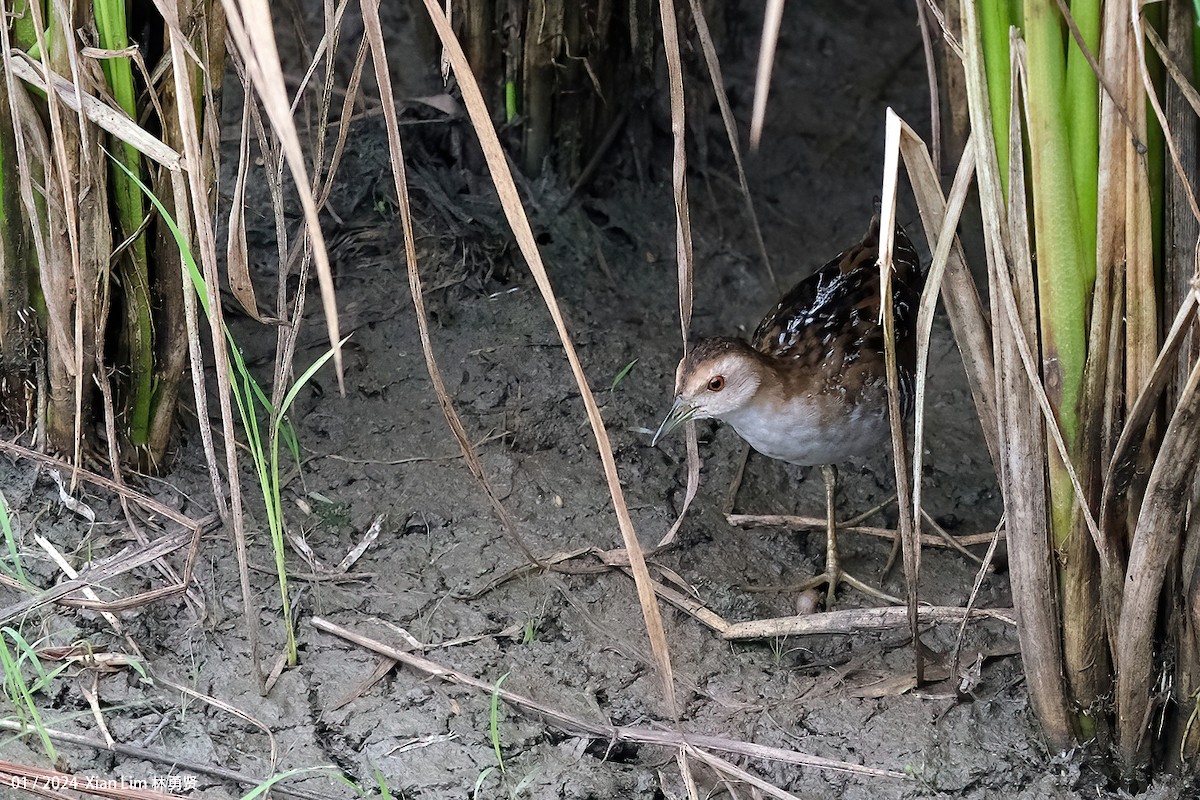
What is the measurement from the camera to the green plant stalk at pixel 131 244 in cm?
257

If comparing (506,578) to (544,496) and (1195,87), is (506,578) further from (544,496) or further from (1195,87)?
(1195,87)

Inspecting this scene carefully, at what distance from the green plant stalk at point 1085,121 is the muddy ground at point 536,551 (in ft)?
3.99

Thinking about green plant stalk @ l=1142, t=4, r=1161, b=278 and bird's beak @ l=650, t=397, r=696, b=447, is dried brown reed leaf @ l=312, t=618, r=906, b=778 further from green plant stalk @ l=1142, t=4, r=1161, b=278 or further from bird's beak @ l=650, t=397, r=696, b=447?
green plant stalk @ l=1142, t=4, r=1161, b=278

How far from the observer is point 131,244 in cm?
285

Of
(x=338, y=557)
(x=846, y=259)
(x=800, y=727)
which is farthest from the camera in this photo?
(x=846, y=259)

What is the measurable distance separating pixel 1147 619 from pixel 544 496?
169 centimetres

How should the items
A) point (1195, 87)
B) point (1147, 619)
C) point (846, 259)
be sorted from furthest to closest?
1. point (846, 259)
2. point (1147, 619)
3. point (1195, 87)

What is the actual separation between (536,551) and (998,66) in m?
1.80

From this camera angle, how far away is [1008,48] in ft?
6.82

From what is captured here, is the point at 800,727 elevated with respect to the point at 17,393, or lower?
lower

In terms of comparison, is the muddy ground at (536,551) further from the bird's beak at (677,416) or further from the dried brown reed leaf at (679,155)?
the dried brown reed leaf at (679,155)

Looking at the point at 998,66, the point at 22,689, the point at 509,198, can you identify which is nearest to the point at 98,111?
the point at 509,198

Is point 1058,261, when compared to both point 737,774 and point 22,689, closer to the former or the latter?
point 737,774

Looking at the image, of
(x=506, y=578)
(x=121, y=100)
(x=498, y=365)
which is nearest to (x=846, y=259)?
(x=498, y=365)
